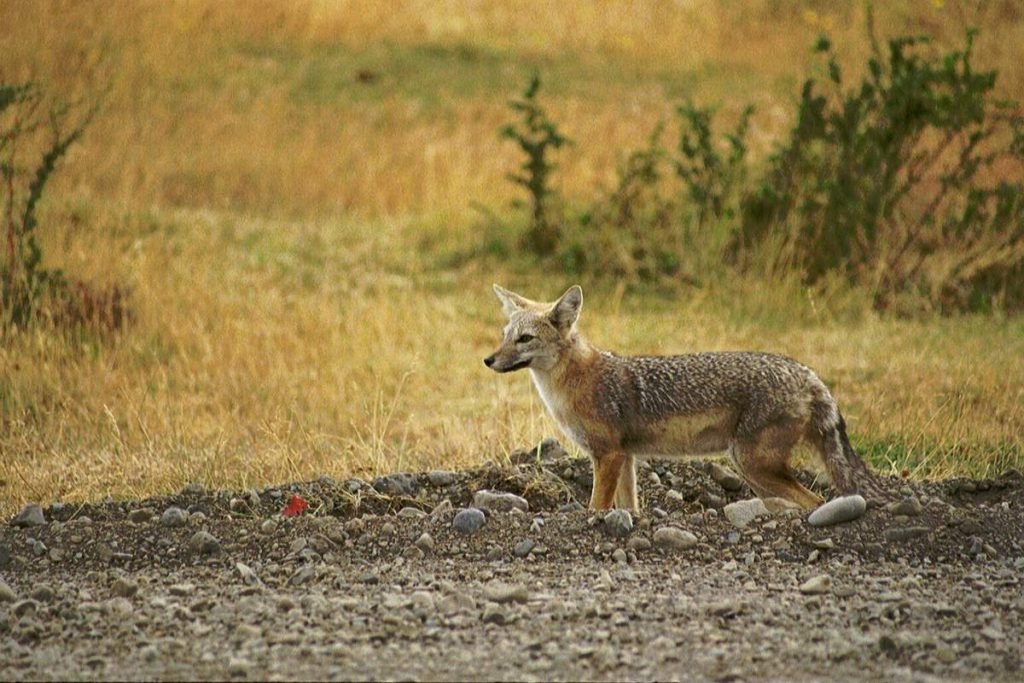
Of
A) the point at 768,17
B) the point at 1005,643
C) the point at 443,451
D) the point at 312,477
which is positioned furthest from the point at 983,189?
the point at 768,17

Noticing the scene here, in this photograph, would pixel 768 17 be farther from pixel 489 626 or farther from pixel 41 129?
pixel 489 626

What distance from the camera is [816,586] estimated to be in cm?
564

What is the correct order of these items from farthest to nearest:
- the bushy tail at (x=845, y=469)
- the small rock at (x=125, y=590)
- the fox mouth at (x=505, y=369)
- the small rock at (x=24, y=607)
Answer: the fox mouth at (x=505, y=369), the bushy tail at (x=845, y=469), the small rock at (x=125, y=590), the small rock at (x=24, y=607)

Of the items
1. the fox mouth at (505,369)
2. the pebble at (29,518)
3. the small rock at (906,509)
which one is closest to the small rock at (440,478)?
the fox mouth at (505,369)

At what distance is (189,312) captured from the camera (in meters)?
11.4

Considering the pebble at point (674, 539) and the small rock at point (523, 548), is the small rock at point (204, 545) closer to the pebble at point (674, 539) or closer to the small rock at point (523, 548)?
the small rock at point (523, 548)

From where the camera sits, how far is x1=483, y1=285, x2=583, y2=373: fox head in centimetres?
727

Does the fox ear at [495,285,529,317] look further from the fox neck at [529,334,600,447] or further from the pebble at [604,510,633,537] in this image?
the pebble at [604,510,633,537]

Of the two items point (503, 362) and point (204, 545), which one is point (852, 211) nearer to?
point (503, 362)

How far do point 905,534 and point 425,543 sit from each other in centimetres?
199

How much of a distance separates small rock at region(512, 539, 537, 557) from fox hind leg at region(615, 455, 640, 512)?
1.00 meters

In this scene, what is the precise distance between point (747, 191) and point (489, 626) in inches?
337

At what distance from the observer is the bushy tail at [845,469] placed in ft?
22.2

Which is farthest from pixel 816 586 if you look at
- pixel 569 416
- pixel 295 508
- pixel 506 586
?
pixel 295 508
